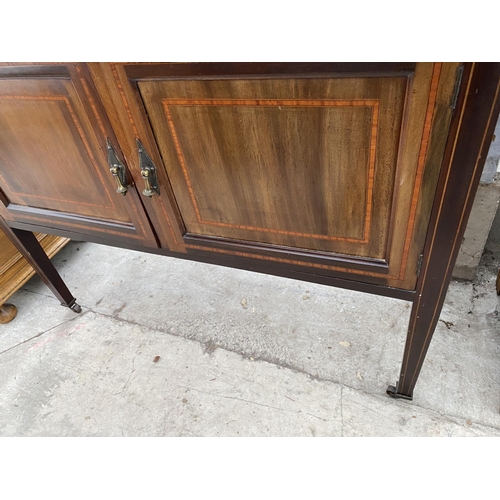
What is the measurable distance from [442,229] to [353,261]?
169mm

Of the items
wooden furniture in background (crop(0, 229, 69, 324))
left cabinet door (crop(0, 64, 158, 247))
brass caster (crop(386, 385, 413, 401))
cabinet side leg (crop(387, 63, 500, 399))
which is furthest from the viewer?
wooden furniture in background (crop(0, 229, 69, 324))

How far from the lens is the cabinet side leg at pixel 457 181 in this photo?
48 centimetres

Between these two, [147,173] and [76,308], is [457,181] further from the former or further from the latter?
[76,308]

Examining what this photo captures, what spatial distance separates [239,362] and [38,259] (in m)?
0.75

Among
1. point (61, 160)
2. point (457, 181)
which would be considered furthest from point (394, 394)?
point (61, 160)

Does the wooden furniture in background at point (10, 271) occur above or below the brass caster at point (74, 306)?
above

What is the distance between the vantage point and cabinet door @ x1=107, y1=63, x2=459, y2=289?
54 cm

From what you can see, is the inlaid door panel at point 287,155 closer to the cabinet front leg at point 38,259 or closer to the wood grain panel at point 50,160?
the wood grain panel at point 50,160

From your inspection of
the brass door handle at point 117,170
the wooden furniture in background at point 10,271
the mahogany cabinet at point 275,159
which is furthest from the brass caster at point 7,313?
the brass door handle at point 117,170

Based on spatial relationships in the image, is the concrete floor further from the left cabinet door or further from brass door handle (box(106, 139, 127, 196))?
brass door handle (box(106, 139, 127, 196))

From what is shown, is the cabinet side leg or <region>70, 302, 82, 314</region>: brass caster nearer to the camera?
the cabinet side leg

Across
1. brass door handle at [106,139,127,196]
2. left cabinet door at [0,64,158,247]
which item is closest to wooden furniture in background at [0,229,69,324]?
left cabinet door at [0,64,158,247]

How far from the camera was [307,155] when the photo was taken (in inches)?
25.1
